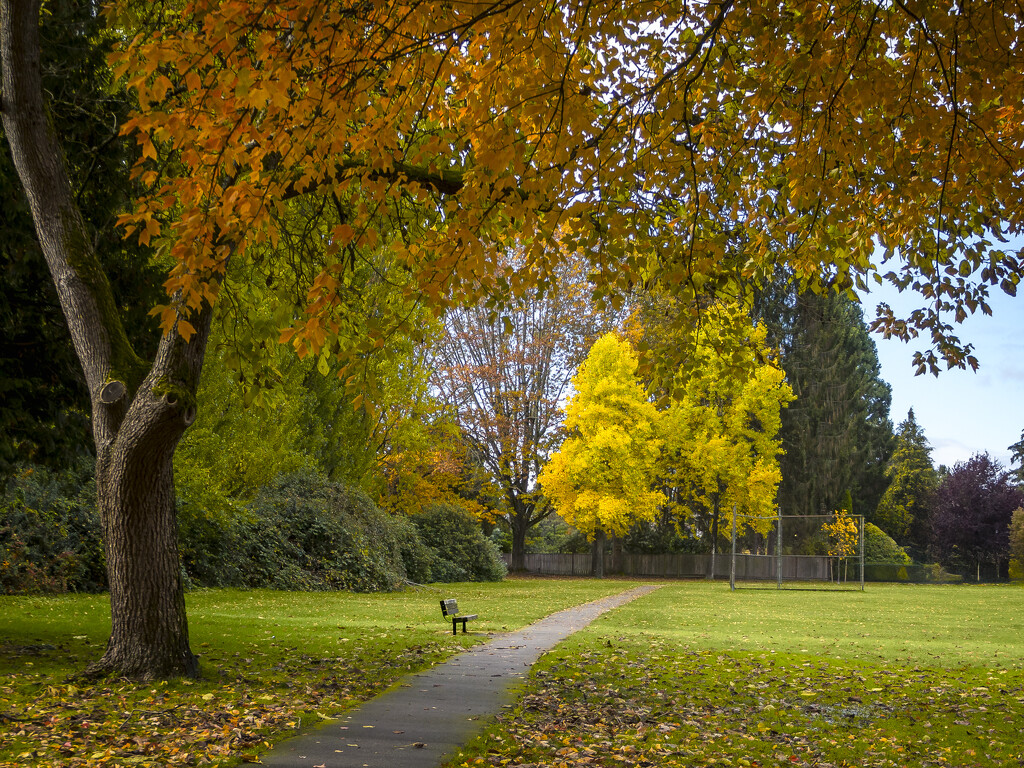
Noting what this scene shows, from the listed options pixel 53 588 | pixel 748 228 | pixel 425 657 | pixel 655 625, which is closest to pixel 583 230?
pixel 748 228

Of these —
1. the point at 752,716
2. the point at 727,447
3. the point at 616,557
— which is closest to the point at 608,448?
the point at 727,447

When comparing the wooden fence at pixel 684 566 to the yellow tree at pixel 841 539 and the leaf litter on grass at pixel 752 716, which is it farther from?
the leaf litter on grass at pixel 752 716

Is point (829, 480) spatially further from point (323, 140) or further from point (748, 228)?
point (323, 140)

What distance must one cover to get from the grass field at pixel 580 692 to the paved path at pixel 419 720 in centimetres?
23

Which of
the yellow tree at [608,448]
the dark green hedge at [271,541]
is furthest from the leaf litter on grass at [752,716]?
the yellow tree at [608,448]

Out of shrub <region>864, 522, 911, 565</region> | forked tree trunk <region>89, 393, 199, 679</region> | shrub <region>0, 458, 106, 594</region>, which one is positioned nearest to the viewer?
forked tree trunk <region>89, 393, 199, 679</region>

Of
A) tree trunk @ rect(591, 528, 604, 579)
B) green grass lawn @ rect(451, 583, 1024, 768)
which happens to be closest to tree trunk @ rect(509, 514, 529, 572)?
tree trunk @ rect(591, 528, 604, 579)

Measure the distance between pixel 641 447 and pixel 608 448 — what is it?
4.81ft

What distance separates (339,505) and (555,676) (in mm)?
16353

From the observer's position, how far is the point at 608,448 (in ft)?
112

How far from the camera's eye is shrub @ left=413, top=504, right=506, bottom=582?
3080 cm

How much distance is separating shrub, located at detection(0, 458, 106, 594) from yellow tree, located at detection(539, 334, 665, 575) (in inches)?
798

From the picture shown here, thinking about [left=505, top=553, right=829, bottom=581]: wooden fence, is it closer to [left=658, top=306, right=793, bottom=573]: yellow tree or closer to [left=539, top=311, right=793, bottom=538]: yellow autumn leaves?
[left=658, top=306, right=793, bottom=573]: yellow tree

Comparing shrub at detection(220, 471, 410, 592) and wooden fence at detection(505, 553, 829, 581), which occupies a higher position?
shrub at detection(220, 471, 410, 592)
